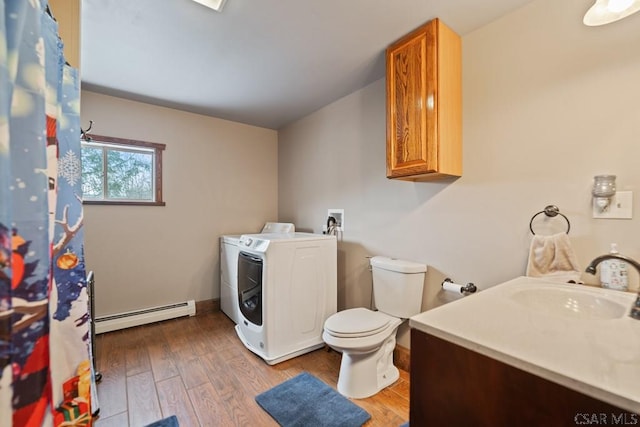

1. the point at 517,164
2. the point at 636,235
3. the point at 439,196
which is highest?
the point at 517,164

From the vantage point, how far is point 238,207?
11.1ft

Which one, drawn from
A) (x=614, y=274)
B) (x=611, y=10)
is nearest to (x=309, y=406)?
(x=614, y=274)

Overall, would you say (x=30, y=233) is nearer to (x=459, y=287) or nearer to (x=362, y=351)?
(x=362, y=351)

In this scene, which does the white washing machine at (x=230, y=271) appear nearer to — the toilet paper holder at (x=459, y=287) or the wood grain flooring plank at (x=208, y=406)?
the wood grain flooring plank at (x=208, y=406)

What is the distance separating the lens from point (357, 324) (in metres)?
1.83

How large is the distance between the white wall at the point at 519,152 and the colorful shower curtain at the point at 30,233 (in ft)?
6.25

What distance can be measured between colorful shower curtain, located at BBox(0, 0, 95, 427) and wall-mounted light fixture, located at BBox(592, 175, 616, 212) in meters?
1.93

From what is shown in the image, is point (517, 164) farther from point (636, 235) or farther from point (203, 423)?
point (203, 423)

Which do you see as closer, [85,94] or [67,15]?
[67,15]

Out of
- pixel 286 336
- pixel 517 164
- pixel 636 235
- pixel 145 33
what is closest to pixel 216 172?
pixel 145 33

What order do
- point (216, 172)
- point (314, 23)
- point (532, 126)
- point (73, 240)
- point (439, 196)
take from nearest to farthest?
point (73, 240) → point (532, 126) → point (314, 23) → point (439, 196) → point (216, 172)

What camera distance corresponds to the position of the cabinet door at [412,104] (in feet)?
5.30

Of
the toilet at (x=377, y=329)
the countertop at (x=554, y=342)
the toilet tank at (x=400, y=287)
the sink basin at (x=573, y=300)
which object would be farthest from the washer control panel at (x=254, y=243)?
the sink basin at (x=573, y=300)

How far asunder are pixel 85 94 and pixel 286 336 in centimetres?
275
